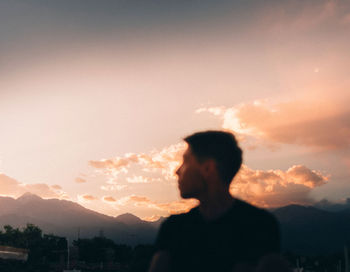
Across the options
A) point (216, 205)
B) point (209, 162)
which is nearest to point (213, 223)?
point (216, 205)

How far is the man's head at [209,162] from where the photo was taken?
1.72 metres

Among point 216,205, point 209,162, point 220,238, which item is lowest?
point 220,238

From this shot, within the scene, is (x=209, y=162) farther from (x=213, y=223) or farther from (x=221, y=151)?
(x=213, y=223)

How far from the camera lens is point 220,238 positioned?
1624mm

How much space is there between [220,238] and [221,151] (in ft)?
1.01

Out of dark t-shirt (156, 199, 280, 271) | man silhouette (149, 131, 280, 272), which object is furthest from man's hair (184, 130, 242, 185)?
dark t-shirt (156, 199, 280, 271)

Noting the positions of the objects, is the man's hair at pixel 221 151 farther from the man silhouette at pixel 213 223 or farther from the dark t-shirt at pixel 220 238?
the dark t-shirt at pixel 220 238

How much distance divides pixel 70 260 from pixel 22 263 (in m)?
A: 9.47

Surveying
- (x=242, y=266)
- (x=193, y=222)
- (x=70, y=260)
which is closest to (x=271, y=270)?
(x=242, y=266)

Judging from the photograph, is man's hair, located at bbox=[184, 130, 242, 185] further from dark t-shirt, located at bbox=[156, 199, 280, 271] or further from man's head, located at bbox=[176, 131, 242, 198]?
dark t-shirt, located at bbox=[156, 199, 280, 271]

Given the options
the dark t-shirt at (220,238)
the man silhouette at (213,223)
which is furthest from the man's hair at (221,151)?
the dark t-shirt at (220,238)

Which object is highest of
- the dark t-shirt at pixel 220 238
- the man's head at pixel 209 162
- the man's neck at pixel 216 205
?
the man's head at pixel 209 162

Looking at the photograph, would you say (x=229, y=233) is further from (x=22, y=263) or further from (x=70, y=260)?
(x=70, y=260)

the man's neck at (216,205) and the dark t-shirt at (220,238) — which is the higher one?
the man's neck at (216,205)
